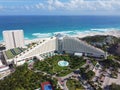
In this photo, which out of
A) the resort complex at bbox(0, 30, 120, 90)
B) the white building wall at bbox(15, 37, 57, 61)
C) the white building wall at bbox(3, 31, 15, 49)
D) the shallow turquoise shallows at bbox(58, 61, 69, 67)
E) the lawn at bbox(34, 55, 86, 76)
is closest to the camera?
the resort complex at bbox(0, 30, 120, 90)

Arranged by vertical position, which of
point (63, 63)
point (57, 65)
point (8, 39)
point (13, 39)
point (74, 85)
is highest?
point (8, 39)

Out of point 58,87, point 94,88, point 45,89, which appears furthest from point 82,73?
point 45,89

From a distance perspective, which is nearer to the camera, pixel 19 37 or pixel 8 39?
pixel 8 39

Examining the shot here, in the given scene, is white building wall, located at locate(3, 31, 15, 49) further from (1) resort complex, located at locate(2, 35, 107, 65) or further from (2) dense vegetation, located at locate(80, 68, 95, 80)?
(2) dense vegetation, located at locate(80, 68, 95, 80)

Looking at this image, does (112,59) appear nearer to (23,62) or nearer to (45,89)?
(45,89)

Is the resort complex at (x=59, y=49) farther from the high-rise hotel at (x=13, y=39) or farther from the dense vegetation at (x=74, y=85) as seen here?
the dense vegetation at (x=74, y=85)

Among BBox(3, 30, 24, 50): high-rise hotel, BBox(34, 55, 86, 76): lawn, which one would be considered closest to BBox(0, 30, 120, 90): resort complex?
BBox(34, 55, 86, 76): lawn

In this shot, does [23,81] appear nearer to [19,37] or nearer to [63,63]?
[63,63]

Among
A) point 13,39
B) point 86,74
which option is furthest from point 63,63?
point 13,39
